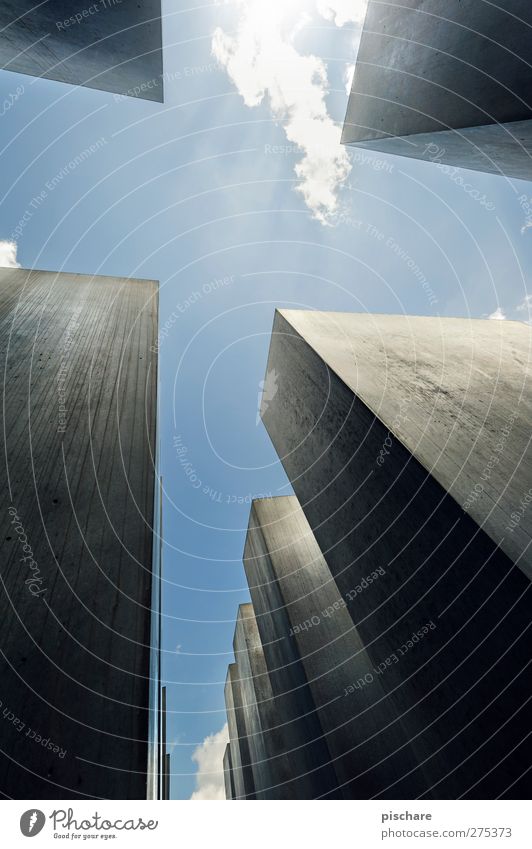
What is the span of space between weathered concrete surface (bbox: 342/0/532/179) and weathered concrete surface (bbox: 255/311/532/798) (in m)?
2.94

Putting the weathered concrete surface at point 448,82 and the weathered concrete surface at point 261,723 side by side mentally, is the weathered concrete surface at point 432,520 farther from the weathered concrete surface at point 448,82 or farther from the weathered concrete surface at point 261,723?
the weathered concrete surface at point 261,723

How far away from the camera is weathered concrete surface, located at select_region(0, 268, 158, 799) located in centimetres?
128

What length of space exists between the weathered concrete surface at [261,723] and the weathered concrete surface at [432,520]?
523 centimetres

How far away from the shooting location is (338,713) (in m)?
5.73

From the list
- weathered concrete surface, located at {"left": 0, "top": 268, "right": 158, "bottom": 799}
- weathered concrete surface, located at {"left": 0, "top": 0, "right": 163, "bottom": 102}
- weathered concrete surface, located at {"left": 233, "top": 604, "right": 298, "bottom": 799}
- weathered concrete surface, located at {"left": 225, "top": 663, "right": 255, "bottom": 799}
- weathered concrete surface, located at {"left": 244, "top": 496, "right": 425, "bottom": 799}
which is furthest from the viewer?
weathered concrete surface, located at {"left": 225, "top": 663, "right": 255, "bottom": 799}

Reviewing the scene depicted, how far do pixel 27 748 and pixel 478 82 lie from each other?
23.1 feet

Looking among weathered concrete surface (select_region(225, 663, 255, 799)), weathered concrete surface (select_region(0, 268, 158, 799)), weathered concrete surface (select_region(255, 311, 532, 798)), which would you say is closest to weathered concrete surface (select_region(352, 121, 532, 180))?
weathered concrete surface (select_region(255, 311, 532, 798))

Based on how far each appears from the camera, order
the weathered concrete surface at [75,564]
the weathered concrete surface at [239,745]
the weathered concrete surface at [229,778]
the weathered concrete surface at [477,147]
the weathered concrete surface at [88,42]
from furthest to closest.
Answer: the weathered concrete surface at [229,778]
the weathered concrete surface at [239,745]
the weathered concrete surface at [477,147]
the weathered concrete surface at [88,42]
the weathered concrete surface at [75,564]

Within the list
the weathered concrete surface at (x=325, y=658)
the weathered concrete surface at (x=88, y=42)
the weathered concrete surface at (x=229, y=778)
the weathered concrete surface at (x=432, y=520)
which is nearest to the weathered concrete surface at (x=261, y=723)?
the weathered concrete surface at (x=325, y=658)

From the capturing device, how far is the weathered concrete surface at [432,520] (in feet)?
8.00

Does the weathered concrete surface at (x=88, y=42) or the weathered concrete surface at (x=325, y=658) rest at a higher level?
the weathered concrete surface at (x=88, y=42)

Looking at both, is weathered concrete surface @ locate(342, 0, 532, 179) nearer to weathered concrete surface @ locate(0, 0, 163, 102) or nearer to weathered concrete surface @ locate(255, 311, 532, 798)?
weathered concrete surface @ locate(255, 311, 532, 798)

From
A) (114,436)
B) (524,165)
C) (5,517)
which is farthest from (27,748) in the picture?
(524,165)

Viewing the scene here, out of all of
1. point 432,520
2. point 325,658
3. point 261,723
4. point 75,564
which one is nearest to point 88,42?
point 75,564
